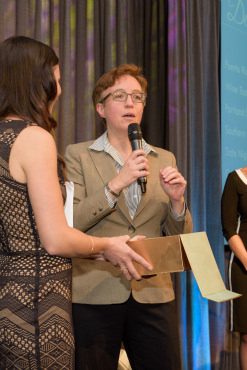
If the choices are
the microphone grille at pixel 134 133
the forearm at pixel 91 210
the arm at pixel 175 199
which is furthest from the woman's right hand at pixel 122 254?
the microphone grille at pixel 134 133

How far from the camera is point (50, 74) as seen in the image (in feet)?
4.00

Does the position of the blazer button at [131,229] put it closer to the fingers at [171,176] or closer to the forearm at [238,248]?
the fingers at [171,176]

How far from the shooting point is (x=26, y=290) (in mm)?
1099

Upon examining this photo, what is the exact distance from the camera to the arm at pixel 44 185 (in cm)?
109

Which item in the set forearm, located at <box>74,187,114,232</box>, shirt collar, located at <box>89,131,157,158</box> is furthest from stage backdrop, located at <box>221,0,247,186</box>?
forearm, located at <box>74,187,114,232</box>

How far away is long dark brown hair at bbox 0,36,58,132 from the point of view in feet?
3.89

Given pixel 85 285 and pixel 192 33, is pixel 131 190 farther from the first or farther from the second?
pixel 192 33

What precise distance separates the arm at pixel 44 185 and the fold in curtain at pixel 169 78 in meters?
1.73

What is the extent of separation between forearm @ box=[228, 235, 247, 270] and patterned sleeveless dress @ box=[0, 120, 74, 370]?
1.90 m

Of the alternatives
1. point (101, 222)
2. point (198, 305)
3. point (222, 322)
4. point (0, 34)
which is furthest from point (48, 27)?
point (222, 322)

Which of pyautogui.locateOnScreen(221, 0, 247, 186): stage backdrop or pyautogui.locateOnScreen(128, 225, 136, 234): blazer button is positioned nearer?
pyautogui.locateOnScreen(128, 225, 136, 234): blazer button

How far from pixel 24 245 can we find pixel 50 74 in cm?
51

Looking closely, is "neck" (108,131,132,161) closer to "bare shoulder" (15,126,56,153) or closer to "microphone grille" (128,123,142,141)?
"microphone grille" (128,123,142,141)

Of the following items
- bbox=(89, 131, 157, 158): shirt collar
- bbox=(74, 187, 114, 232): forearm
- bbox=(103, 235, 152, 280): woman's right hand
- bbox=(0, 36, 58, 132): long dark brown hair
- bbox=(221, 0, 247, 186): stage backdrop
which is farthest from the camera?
bbox=(221, 0, 247, 186): stage backdrop
